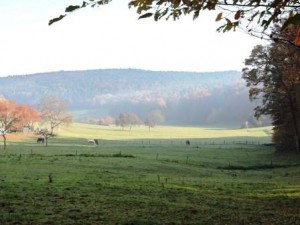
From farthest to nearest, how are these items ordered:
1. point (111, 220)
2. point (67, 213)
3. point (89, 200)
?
1. point (89, 200)
2. point (67, 213)
3. point (111, 220)

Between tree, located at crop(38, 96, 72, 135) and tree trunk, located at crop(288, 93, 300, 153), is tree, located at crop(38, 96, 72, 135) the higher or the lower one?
the higher one

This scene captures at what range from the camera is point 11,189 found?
65.1ft

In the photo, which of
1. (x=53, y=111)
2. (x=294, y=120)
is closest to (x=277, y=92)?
(x=294, y=120)

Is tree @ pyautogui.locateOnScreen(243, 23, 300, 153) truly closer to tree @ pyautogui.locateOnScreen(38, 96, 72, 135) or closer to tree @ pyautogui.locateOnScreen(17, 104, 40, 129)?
tree @ pyautogui.locateOnScreen(17, 104, 40, 129)

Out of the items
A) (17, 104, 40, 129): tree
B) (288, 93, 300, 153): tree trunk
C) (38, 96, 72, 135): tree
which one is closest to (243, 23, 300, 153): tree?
(288, 93, 300, 153): tree trunk

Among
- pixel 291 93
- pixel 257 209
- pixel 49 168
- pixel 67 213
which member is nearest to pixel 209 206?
pixel 257 209

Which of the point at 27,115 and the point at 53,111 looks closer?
the point at 27,115

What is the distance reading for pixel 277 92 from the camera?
188ft

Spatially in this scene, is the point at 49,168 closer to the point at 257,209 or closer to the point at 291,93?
the point at 257,209

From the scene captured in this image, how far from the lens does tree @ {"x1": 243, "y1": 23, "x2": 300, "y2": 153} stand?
5566 centimetres

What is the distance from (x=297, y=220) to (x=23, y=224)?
8206 mm

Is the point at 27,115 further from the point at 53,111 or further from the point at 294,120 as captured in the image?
the point at 294,120

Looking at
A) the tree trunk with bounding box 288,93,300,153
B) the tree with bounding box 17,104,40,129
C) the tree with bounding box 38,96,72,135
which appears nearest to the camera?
the tree trunk with bounding box 288,93,300,153

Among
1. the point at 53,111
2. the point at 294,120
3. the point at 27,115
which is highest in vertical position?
the point at 53,111
